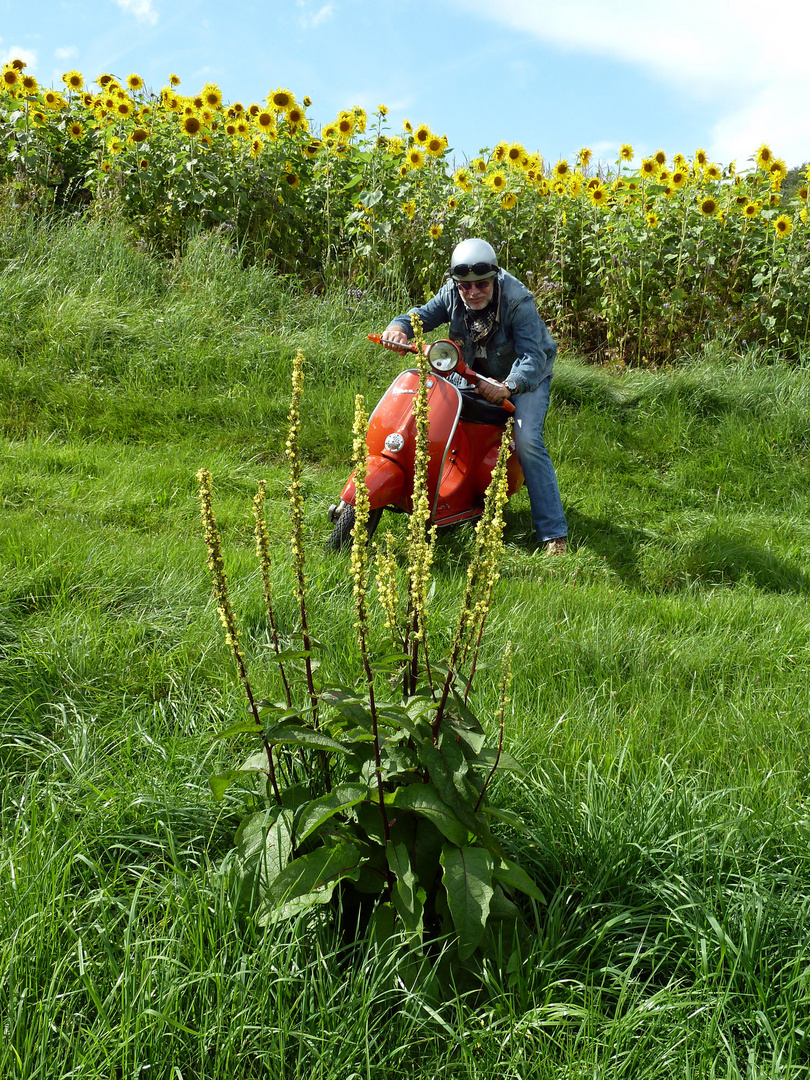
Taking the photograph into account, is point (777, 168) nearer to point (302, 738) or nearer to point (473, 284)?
point (473, 284)

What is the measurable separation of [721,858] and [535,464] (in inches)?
103

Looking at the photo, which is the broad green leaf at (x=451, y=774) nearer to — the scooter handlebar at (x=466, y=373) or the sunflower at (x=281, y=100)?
the scooter handlebar at (x=466, y=373)

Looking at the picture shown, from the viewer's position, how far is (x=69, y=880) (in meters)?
1.70

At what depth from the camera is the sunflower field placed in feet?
23.1

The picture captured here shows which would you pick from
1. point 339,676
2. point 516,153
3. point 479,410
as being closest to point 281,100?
point 516,153

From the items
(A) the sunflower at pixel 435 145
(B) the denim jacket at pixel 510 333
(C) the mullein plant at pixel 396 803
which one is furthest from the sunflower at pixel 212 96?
(C) the mullein plant at pixel 396 803

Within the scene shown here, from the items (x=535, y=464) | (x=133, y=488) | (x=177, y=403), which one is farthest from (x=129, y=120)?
(x=535, y=464)

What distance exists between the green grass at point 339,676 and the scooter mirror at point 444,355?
0.87m

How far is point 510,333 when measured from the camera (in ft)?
14.0

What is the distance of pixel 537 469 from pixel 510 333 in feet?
2.26

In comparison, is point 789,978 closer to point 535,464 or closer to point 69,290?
point 535,464

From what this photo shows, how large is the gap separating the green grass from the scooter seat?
0.53m

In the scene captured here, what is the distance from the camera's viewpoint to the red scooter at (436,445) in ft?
11.7

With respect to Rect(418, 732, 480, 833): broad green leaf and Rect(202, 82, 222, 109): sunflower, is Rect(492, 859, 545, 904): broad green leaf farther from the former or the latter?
Rect(202, 82, 222, 109): sunflower
